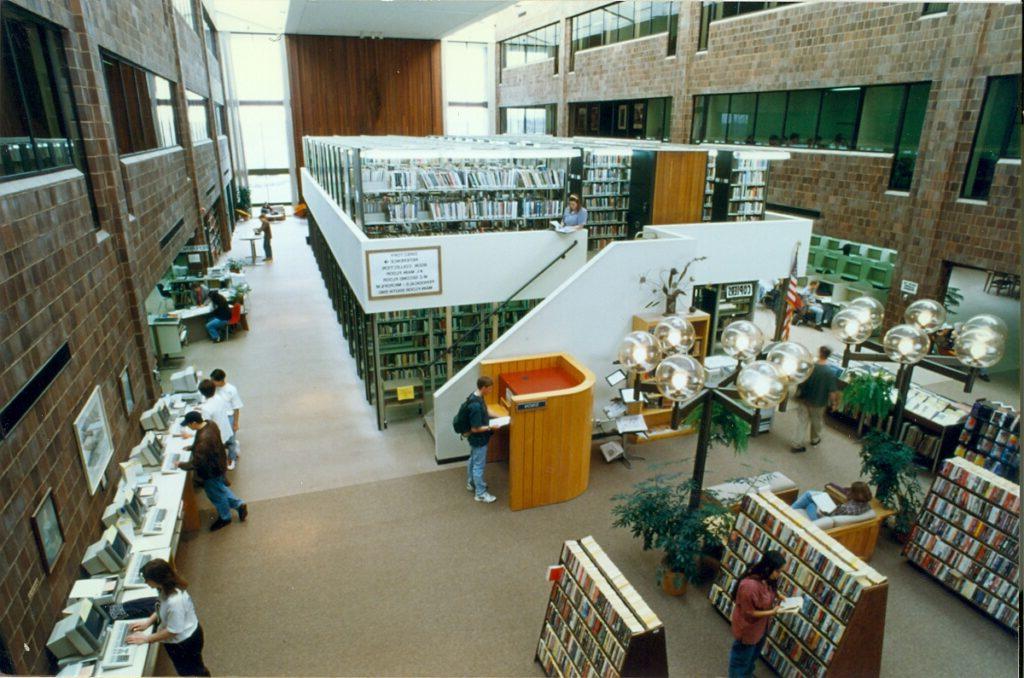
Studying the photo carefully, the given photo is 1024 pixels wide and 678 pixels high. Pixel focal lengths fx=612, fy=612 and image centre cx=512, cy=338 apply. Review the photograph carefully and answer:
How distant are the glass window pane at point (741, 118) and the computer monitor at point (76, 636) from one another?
1488 cm

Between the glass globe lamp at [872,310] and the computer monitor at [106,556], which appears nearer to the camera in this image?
the computer monitor at [106,556]

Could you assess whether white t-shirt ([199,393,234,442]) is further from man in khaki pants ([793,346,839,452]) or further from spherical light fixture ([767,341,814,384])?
man in khaki pants ([793,346,839,452])

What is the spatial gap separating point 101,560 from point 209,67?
17.5 metres

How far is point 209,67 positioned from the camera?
1805 centimetres

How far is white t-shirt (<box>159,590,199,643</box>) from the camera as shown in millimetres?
3945

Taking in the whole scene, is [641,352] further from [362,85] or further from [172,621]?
[362,85]

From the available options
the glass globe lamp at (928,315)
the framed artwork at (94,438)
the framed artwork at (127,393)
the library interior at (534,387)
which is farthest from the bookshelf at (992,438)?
the framed artwork at (127,393)

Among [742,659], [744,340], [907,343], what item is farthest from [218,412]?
[907,343]

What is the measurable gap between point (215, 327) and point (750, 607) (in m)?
10.5

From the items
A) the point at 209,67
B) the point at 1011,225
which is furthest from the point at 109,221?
the point at 209,67

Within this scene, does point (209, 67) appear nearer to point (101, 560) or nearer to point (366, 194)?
point (366, 194)

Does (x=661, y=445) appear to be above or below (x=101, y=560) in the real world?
below

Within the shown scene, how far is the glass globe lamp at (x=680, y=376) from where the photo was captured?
4059 mm

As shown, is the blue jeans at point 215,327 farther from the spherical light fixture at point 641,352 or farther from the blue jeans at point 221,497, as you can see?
the spherical light fixture at point 641,352
